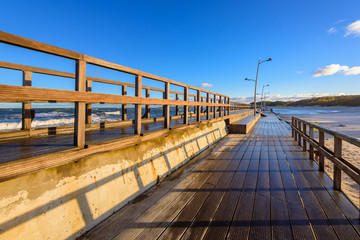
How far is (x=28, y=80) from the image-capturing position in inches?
137

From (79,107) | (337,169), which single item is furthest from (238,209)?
(79,107)

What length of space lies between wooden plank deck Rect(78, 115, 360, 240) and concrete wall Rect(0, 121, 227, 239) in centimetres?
21

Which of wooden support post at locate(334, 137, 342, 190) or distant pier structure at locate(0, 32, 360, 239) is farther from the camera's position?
wooden support post at locate(334, 137, 342, 190)

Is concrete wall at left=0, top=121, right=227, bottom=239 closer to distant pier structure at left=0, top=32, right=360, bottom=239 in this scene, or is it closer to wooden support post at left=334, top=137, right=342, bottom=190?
distant pier structure at left=0, top=32, right=360, bottom=239

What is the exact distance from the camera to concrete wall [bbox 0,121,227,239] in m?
1.61

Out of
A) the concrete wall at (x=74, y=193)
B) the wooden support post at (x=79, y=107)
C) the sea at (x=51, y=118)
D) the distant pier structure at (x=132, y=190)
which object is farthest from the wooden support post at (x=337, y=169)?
the sea at (x=51, y=118)

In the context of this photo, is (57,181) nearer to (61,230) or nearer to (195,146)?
(61,230)

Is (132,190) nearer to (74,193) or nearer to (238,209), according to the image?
(74,193)

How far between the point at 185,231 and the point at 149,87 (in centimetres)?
610

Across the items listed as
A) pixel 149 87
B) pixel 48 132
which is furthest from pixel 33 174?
pixel 149 87

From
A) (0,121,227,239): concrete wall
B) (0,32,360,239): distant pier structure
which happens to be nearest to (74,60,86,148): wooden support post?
(0,32,360,239): distant pier structure

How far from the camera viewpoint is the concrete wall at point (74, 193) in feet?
5.29

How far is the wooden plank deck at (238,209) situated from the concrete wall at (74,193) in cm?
21

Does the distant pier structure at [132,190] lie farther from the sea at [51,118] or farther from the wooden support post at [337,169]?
the sea at [51,118]
